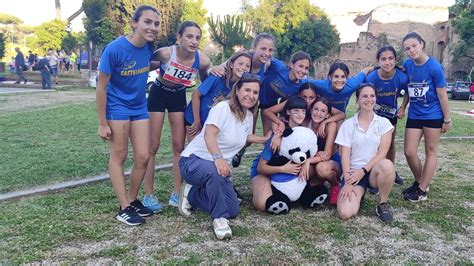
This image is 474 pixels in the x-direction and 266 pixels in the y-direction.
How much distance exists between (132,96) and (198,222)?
1223 mm

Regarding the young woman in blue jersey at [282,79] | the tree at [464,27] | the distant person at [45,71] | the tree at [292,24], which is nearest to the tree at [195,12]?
the distant person at [45,71]

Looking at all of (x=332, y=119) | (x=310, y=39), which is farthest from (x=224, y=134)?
(x=310, y=39)

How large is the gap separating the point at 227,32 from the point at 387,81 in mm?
34322

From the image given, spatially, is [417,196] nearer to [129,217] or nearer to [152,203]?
[152,203]

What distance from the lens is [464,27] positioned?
1315 inches

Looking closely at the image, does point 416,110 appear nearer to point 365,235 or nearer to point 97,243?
point 365,235

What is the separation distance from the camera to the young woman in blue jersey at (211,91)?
4098 mm

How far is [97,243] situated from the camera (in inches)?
129

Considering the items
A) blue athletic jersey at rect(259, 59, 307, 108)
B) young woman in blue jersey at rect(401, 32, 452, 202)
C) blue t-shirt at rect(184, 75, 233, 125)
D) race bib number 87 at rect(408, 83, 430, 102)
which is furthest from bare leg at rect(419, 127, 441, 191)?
blue t-shirt at rect(184, 75, 233, 125)

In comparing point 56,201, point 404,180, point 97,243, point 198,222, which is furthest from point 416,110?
point 56,201

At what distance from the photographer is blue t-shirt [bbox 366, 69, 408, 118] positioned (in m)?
4.71

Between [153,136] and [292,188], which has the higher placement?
[153,136]

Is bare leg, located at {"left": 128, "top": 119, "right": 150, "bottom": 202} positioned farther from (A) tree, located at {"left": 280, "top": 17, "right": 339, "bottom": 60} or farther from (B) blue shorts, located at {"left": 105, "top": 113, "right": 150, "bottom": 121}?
(A) tree, located at {"left": 280, "top": 17, "right": 339, "bottom": 60}

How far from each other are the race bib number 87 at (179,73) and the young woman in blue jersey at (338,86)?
4.32 feet
